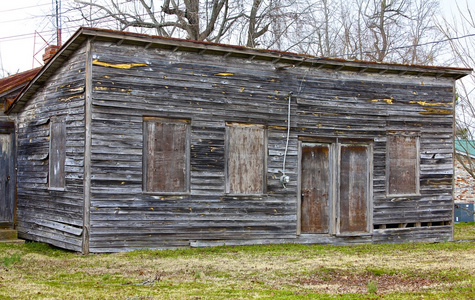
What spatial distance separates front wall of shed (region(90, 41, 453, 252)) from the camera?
42.8ft

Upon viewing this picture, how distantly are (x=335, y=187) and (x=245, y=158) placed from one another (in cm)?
262

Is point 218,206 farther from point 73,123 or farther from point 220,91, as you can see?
point 73,123

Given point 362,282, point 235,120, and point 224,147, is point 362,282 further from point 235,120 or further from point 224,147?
point 235,120

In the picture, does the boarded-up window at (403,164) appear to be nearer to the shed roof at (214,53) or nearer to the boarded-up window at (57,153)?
the shed roof at (214,53)

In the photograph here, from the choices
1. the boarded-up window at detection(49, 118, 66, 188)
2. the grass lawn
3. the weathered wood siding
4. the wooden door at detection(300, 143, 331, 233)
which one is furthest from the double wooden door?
the boarded-up window at detection(49, 118, 66, 188)

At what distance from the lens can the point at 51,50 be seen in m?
17.7

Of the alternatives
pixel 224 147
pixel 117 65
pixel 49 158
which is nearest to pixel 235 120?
pixel 224 147

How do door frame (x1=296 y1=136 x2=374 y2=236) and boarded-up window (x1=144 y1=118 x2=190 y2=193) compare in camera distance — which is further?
door frame (x1=296 y1=136 x2=374 y2=236)

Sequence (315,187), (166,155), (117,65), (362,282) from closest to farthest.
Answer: (362,282), (117,65), (166,155), (315,187)

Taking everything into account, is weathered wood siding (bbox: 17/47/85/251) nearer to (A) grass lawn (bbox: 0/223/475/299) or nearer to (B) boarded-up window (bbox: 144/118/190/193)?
(A) grass lawn (bbox: 0/223/475/299)

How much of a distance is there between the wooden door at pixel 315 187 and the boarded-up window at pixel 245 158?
1.23m

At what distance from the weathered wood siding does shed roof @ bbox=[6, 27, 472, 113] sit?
0.75 feet

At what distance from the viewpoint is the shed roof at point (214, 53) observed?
13016 mm

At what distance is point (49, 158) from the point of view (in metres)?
14.8
